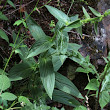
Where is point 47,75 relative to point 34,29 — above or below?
below

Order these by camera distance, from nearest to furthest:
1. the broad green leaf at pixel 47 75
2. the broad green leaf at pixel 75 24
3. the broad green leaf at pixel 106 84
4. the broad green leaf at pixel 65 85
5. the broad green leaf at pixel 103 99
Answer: the broad green leaf at pixel 75 24
the broad green leaf at pixel 106 84
the broad green leaf at pixel 103 99
the broad green leaf at pixel 47 75
the broad green leaf at pixel 65 85

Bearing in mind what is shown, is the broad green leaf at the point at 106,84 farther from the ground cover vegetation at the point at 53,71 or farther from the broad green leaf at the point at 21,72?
the broad green leaf at the point at 21,72

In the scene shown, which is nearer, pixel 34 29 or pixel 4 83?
pixel 4 83

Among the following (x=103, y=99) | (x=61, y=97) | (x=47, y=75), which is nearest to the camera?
(x=103, y=99)

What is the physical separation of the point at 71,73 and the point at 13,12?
1275 mm

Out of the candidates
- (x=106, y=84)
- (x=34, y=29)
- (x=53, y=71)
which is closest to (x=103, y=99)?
(x=106, y=84)

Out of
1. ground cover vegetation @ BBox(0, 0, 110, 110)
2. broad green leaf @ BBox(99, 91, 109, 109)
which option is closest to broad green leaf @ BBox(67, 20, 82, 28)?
ground cover vegetation @ BBox(0, 0, 110, 110)

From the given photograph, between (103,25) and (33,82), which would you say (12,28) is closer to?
(33,82)

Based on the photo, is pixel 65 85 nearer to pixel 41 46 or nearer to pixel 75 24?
pixel 41 46

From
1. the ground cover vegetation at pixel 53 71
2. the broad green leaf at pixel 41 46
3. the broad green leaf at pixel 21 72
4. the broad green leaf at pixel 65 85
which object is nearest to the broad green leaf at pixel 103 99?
the ground cover vegetation at pixel 53 71

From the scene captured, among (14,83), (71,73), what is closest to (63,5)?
(71,73)

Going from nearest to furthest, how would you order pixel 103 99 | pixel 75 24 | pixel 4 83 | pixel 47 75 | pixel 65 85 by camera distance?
pixel 75 24 < pixel 4 83 < pixel 103 99 < pixel 47 75 < pixel 65 85

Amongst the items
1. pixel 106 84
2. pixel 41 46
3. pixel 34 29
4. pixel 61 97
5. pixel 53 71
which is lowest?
pixel 61 97

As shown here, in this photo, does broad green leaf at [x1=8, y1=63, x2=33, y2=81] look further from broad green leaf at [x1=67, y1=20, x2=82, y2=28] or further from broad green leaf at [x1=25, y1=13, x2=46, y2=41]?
broad green leaf at [x1=67, y1=20, x2=82, y2=28]
